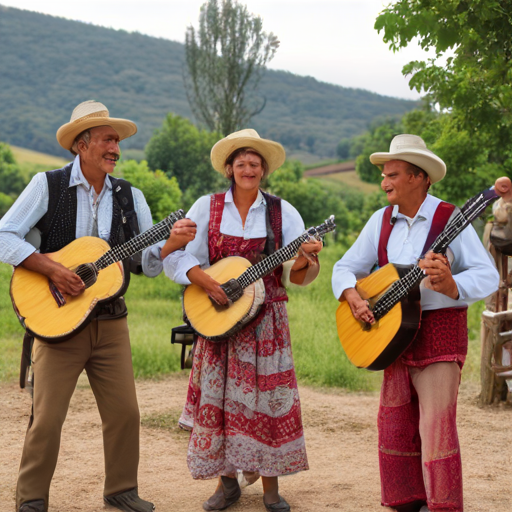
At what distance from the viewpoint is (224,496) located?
4344mm

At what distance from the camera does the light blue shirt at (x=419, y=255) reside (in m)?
3.58

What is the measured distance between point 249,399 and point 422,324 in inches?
42.3

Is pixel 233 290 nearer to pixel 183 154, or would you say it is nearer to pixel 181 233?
pixel 181 233

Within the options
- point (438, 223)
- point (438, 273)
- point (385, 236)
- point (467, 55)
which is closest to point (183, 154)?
point (467, 55)

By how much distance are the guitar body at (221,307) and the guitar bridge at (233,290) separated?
26 mm

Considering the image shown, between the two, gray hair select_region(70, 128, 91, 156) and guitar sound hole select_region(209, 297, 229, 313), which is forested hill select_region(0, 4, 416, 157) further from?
guitar sound hole select_region(209, 297, 229, 313)

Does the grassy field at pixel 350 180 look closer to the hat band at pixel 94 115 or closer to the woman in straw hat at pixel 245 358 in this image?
the woman in straw hat at pixel 245 358

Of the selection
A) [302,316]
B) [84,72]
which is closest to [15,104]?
[84,72]

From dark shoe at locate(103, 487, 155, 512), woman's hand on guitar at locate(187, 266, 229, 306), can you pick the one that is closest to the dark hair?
woman's hand on guitar at locate(187, 266, 229, 306)

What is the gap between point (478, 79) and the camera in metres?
8.48

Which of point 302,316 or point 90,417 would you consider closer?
point 90,417

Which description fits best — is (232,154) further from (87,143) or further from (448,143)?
(448,143)

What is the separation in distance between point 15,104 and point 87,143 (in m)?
88.8

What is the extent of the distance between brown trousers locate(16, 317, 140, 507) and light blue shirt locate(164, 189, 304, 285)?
0.46m
